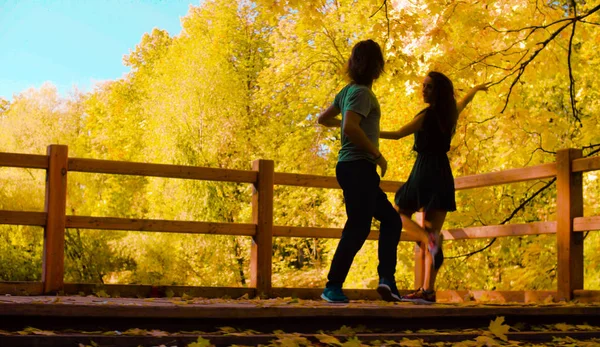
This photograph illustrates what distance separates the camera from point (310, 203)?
Result: 93.5 feet

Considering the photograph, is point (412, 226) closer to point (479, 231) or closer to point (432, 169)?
point (432, 169)

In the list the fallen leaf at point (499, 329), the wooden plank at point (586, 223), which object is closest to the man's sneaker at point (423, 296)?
the fallen leaf at point (499, 329)

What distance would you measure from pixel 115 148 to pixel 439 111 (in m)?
35.6

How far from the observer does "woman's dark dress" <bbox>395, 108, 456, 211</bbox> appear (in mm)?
6684

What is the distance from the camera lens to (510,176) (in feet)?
27.3

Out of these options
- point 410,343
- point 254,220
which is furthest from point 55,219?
point 410,343

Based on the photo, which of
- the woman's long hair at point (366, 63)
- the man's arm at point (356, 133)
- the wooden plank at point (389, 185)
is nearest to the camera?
the man's arm at point (356, 133)

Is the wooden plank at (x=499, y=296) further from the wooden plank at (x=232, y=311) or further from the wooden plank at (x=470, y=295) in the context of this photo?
the wooden plank at (x=232, y=311)

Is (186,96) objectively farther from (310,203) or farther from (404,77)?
(404,77)

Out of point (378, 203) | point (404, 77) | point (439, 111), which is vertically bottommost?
point (378, 203)

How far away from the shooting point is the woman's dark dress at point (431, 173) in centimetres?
668

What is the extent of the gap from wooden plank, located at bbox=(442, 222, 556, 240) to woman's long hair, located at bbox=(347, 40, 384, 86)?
3.00 m

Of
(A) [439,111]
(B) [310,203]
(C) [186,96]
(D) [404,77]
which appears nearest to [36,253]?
(C) [186,96]

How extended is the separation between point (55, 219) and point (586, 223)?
4.77m
